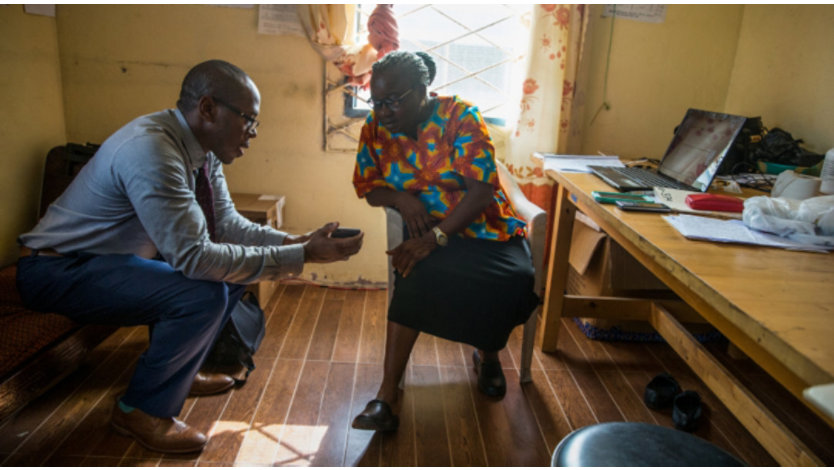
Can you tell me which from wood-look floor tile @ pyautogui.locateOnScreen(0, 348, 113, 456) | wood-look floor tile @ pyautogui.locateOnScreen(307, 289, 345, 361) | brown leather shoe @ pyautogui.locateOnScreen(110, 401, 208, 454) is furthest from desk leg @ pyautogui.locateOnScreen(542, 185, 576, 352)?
wood-look floor tile @ pyautogui.locateOnScreen(0, 348, 113, 456)

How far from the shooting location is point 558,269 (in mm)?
2307

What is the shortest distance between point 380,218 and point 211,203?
1.23 metres

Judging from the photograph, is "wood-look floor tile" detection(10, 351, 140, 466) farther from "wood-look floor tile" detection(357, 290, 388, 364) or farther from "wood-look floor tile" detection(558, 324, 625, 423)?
"wood-look floor tile" detection(558, 324, 625, 423)

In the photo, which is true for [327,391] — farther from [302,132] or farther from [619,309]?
[302,132]

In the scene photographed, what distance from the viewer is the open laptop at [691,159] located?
5.93 feet

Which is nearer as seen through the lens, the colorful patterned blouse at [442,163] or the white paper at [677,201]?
the white paper at [677,201]

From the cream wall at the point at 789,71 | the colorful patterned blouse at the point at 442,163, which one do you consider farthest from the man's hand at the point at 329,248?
the cream wall at the point at 789,71

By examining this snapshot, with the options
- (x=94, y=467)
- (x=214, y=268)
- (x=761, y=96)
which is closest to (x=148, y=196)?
(x=214, y=268)

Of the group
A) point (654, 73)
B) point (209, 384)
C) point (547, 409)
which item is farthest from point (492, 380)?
point (654, 73)

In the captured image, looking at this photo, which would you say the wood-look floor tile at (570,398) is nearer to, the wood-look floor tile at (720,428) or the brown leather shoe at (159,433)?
the wood-look floor tile at (720,428)

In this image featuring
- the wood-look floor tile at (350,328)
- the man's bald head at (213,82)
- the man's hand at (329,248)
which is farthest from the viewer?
the wood-look floor tile at (350,328)

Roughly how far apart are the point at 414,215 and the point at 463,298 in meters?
0.35

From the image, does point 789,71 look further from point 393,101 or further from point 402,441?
point 402,441

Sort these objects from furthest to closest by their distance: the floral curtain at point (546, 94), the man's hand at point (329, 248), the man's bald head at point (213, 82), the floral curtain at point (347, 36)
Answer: the floral curtain at point (546, 94)
the floral curtain at point (347, 36)
the man's hand at point (329, 248)
the man's bald head at point (213, 82)
